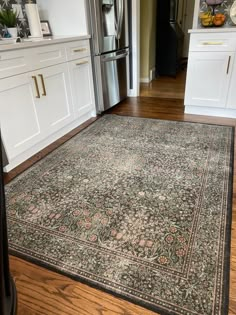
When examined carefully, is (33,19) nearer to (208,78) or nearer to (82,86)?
(82,86)

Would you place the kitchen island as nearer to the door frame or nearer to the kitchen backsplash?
the door frame

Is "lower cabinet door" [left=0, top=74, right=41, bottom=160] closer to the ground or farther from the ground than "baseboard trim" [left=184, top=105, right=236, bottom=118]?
farther from the ground

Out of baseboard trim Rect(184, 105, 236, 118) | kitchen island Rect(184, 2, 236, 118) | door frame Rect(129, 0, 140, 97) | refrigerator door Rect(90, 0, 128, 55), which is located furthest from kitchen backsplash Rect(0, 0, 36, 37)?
baseboard trim Rect(184, 105, 236, 118)

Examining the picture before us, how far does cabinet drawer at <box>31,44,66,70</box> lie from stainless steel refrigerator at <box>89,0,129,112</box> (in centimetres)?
59

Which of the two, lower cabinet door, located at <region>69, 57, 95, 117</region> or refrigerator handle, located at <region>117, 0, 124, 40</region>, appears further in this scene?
refrigerator handle, located at <region>117, 0, 124, 40</region>

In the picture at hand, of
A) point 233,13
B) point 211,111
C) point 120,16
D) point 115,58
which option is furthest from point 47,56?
point 233,13

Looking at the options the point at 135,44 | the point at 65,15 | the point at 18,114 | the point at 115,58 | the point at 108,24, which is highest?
the point at 65,15

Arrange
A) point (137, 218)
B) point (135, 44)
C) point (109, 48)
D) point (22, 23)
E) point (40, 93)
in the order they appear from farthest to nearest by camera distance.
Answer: point (135, 44), point (109, 48), point (22, 23), point (40, 93), point (137, 218)

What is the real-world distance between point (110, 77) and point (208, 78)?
1198 millimetres

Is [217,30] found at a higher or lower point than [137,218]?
higher

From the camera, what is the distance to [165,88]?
14.0 ft

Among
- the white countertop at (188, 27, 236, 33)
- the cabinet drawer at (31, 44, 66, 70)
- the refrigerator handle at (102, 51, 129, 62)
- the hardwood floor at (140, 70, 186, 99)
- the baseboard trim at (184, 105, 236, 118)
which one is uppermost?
the white countertop at (188, 27, 236, 33)

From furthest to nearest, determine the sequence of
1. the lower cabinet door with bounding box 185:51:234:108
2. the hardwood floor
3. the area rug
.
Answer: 1. the hardwood floor
2. the lower cabinet door with bounding box 185:51:234:108
3. the area rug

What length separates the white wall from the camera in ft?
8.41
